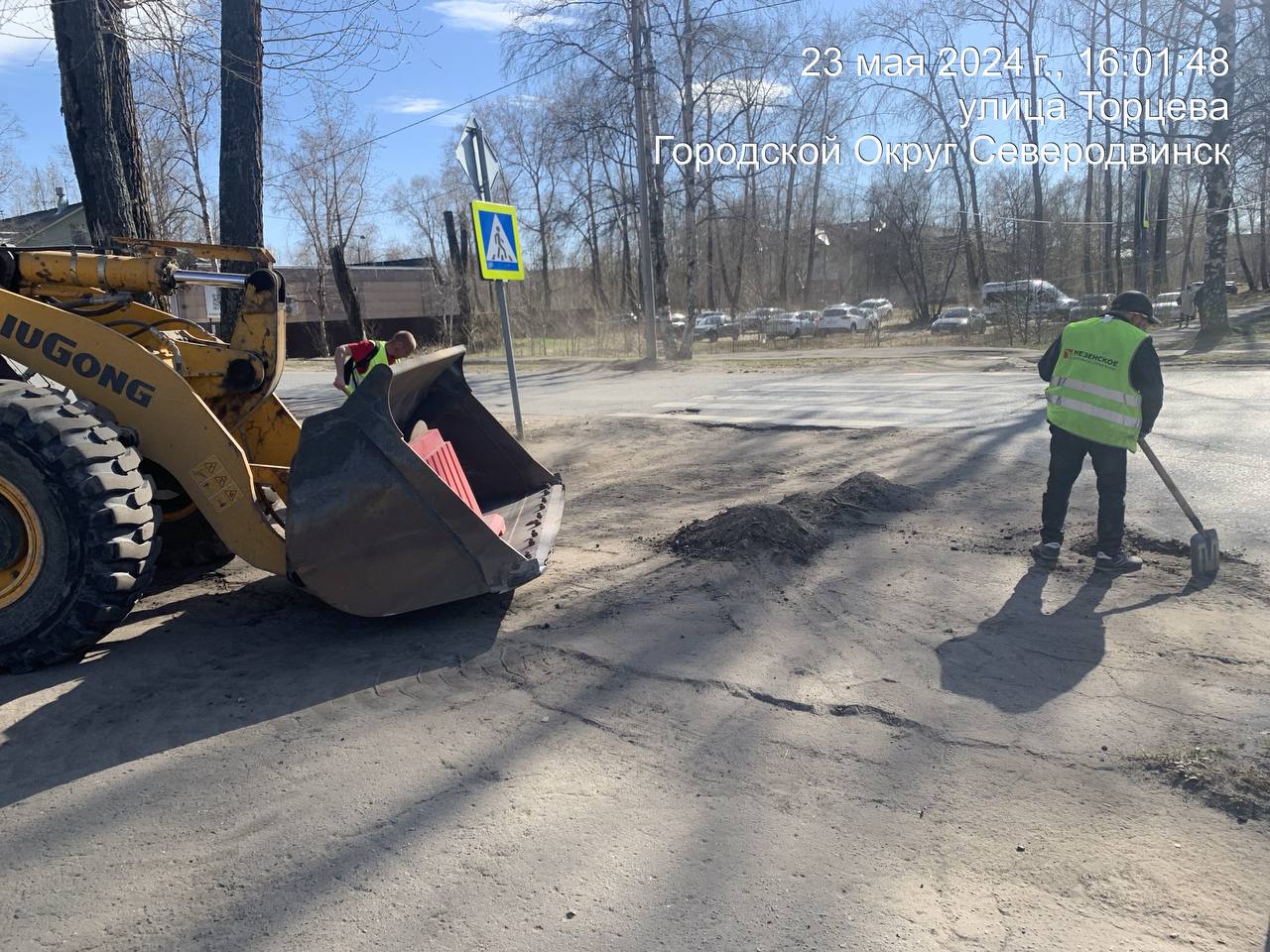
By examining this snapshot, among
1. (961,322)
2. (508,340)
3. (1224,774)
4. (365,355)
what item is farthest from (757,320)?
(1224,774)

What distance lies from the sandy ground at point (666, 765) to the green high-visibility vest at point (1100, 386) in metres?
0.81

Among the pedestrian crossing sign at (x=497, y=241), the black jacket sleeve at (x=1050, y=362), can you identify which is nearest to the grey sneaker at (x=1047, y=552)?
the black jacket sleeve at (x=1050, y=362)

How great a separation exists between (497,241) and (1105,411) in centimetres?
619

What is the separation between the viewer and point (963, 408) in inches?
458

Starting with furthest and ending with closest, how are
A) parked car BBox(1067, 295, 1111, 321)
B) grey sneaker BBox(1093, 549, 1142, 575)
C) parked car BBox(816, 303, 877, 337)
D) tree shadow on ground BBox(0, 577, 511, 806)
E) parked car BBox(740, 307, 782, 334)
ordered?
1. parked car BBox(816, 303, 877, 337)
2. parked car BBox(740, 307, 782, 334)
3. parked car BBox(1067, 295, 1111, 321)
4. grey sneaker BBox(1093, 549, 1142, 575)
5. tree shadow on ground BBox(0, 577, 511, 806)

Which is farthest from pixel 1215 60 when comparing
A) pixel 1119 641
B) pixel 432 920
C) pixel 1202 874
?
pixel 432 920

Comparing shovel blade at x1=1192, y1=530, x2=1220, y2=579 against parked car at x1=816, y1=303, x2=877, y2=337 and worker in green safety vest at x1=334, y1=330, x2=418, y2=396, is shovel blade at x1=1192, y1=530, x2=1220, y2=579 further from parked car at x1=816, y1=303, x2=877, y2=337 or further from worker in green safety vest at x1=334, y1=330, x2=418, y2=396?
parked car at x1=816, y1=303, x2=877, y2=337

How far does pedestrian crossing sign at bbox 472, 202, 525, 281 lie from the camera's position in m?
9.26

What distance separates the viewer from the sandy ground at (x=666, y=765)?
8.51ft

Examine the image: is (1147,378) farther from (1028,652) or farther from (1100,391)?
(1028,652)

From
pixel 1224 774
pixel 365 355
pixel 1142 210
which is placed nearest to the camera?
pixel 1224 774

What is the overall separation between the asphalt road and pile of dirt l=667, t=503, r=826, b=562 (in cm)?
236

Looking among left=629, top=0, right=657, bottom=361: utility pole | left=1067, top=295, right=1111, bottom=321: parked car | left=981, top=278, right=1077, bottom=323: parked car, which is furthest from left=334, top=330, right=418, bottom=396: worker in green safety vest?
left=1067, top=295, right=1111, bottom=321: parked car

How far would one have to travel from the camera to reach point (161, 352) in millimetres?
5023
